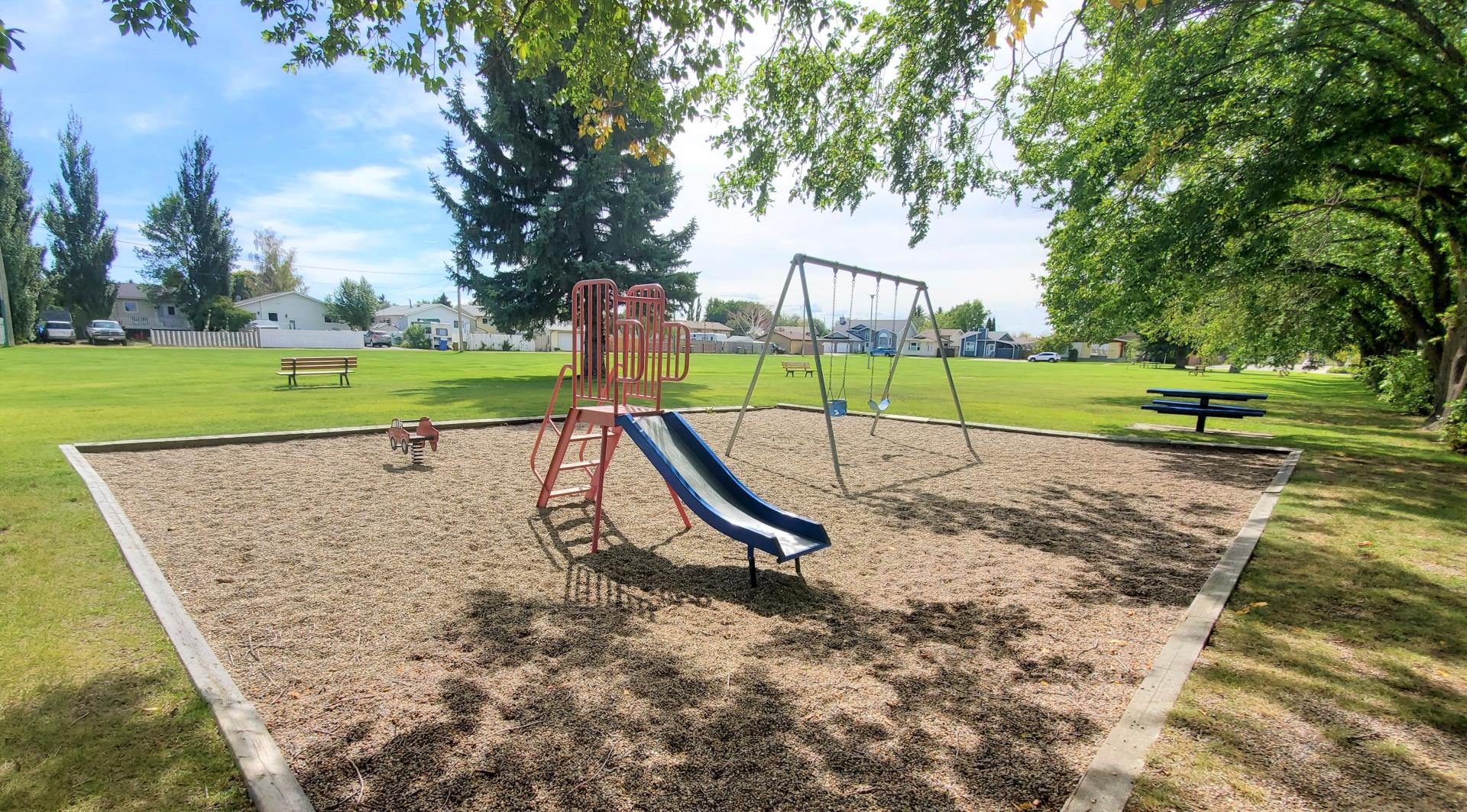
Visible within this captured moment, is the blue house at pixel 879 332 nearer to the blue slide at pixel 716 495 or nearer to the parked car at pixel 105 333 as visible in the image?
the blue slide at pixel 716 495

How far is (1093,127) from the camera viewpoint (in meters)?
12.6

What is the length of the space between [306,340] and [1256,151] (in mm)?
68107

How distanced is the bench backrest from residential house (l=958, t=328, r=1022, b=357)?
9366 cm

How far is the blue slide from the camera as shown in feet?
14.5

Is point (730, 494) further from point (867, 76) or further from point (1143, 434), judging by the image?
point (1143, 434)

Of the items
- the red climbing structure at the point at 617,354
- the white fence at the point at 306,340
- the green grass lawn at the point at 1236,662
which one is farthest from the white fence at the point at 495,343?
the red climbing structure at the point at 617,354

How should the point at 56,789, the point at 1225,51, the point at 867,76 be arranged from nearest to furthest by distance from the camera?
the point at 56,789, the point at 867,76, the point at 1225,51

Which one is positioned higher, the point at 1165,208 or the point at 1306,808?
the point at 1165,208

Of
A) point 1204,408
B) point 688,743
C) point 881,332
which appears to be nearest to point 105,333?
point 881,332

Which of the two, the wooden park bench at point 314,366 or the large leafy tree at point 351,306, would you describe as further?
the large leafy tree at point 351,306

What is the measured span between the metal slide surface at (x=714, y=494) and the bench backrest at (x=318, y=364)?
49.4 feet

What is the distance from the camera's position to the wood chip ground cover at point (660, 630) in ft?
8.12

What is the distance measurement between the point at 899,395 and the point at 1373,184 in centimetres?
1154

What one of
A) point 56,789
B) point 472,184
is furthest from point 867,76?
point 472,184
